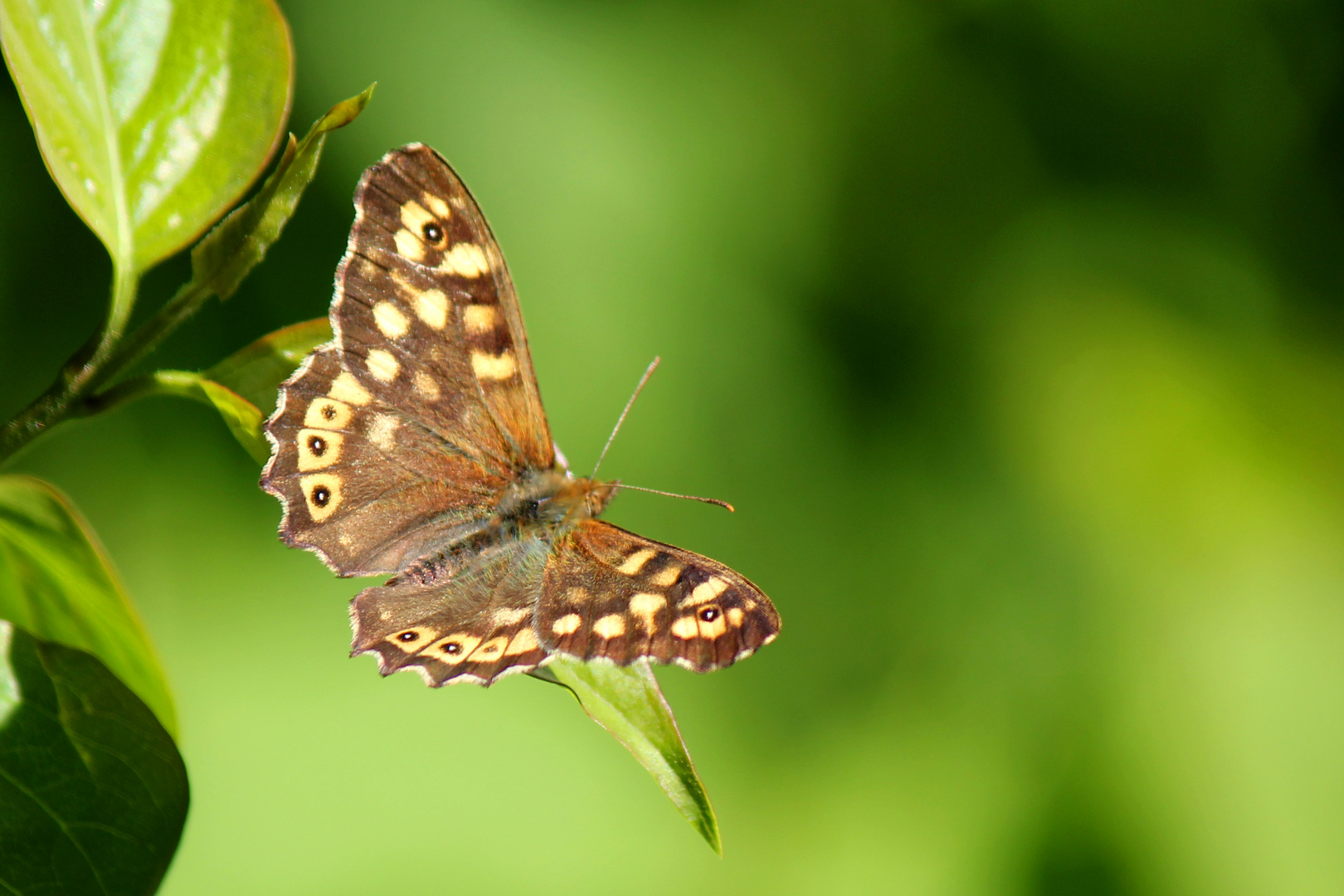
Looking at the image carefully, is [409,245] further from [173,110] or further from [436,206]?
[173,110]

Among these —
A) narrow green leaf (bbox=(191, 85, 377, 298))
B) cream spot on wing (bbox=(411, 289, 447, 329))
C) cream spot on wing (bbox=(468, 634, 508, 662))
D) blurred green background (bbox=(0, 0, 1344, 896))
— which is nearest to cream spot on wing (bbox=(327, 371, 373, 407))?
cream spot on wing (bbox=(411, 289, 447, 329))

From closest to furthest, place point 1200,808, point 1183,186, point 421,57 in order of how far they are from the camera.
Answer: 1. point 421,57
2. point 1200,808
3. point 1183,186

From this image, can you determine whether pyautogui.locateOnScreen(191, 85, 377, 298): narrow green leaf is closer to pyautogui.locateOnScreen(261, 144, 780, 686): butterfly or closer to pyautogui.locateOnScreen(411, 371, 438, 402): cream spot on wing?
pyautogui.locateOnScreen(261, 144, 780, 686): butterfly

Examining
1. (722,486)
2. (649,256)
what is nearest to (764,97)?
(649,256)

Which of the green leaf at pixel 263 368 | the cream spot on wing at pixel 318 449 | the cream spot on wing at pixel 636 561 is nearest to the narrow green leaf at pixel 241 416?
the green leaf at pixel 263 368

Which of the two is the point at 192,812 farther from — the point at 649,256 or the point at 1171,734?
the point at 1171,734

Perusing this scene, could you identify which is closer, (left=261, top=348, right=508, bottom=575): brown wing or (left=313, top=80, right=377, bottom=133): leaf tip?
(left=313, top=80, right=377, bottom=133): leaf tip
